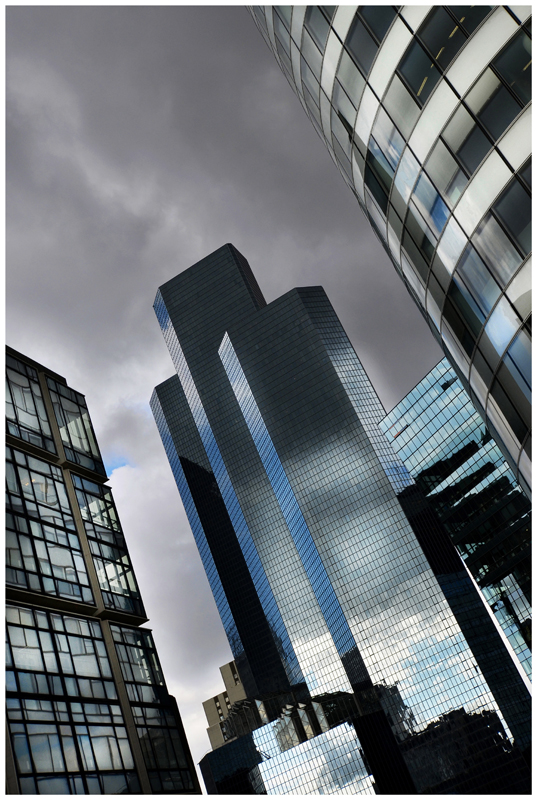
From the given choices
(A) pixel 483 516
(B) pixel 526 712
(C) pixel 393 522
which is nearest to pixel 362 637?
→ (C) pixel 393 522

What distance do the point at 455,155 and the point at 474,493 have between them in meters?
85.5

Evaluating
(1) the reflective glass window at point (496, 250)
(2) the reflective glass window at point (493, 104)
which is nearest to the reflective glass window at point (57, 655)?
(1) the reflective glass window at point (496, 250)

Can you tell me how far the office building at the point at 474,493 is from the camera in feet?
321

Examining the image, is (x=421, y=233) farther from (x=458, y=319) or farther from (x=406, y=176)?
(x=458, y=319)

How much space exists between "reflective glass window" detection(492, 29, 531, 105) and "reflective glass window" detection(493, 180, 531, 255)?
2801mm

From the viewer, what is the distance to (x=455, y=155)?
24.8m

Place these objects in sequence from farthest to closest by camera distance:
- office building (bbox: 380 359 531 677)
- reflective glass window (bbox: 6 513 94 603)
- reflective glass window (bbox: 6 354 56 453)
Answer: office building (bbox: 380 359 531 677) → reflective glass window (bbox: 6 354 56 453) → reflective glass window (bbox: 6 513 94 603)

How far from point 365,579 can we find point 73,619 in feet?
465

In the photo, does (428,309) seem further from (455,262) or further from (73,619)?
(73,619)

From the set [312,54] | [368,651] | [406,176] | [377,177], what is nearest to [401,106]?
[406,176]

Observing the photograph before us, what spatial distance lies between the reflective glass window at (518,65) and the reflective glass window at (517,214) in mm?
2801

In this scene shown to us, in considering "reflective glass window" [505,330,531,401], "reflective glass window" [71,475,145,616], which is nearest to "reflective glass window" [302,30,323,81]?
"reflective glass window" [505,330,531,401]

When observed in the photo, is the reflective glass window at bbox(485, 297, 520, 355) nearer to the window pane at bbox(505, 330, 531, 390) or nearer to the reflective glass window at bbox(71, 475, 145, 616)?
the window pane at bbox(505, 330, 531, 390)

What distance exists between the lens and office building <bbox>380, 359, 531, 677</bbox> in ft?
321
